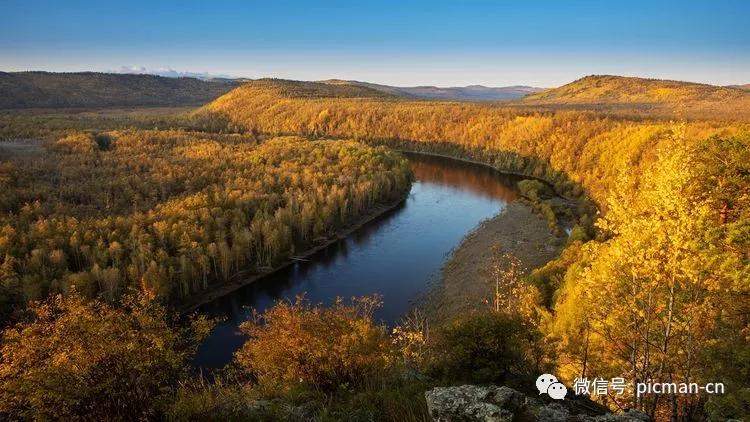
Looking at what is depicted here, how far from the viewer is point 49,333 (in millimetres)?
13602

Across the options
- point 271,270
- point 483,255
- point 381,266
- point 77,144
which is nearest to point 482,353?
point 483,255

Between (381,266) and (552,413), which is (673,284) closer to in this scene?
(552,413)

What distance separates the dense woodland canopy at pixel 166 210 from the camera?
124 ft

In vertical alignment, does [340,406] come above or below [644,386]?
below

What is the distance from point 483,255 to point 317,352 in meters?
35.7

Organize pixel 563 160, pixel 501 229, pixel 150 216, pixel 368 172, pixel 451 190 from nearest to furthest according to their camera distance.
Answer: pixel 150 216 → pixel 501 229 → pixel 368 172 → pixel 451 190 → pixel 563 160

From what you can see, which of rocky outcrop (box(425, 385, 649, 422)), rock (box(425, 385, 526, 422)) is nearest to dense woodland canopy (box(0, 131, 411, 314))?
rock (box(425, 385, 526, 422))

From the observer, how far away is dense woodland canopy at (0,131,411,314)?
3788 cm

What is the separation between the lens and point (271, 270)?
161ft

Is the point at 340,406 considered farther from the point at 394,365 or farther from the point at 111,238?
the point at 111,238

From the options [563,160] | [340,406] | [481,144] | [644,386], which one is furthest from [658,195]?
[481,144]

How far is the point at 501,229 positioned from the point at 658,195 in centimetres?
4622

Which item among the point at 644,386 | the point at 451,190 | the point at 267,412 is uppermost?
the point at 644,386

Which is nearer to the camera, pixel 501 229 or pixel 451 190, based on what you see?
pixel 501 229
